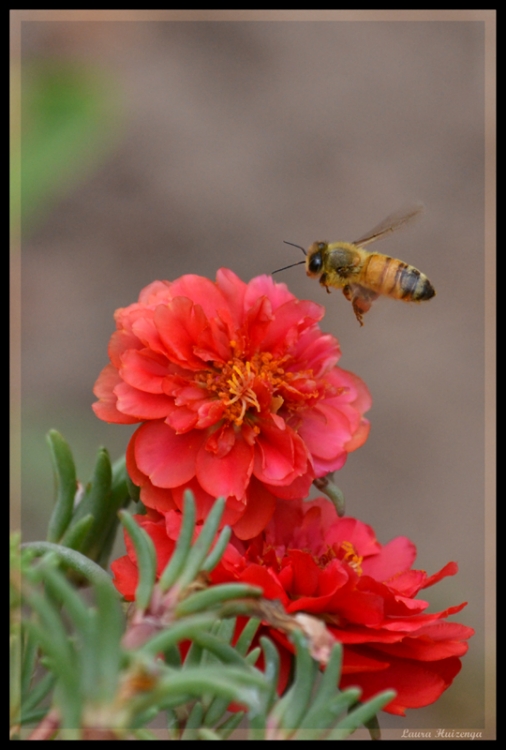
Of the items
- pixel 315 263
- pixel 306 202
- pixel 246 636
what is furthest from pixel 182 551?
pixel 306 202

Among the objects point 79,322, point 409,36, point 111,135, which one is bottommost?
point 79,322

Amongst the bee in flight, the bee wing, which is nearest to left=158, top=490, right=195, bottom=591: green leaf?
the bee in flight

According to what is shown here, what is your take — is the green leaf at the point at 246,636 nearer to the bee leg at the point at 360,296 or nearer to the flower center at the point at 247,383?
the flower center at the point at 247,383

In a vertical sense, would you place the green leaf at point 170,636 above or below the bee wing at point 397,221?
below

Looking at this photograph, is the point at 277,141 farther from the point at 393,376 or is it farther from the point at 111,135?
the point at 393,376

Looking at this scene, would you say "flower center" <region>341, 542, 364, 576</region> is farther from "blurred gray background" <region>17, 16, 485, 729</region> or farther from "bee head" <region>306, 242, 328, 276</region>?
"blurred gray background" <region>17, 16, 485, 729</region>

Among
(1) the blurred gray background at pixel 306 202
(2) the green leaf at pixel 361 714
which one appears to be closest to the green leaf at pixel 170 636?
(2) the green leaf at pixel 361 714

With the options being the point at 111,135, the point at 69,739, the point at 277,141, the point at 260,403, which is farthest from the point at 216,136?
the point at 69,739
